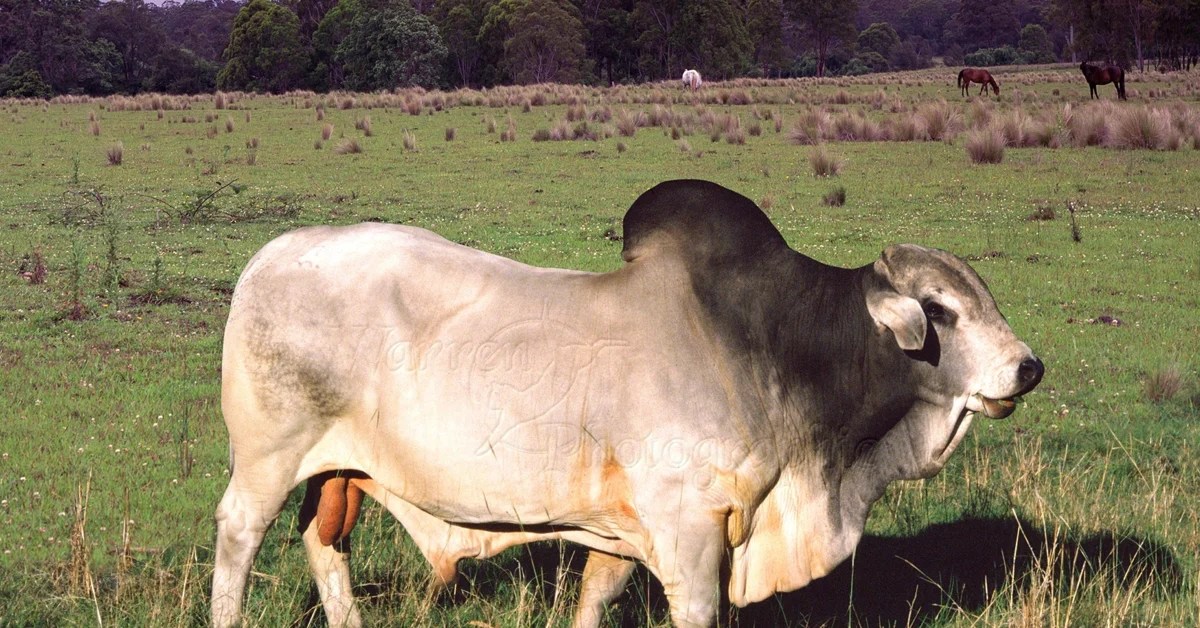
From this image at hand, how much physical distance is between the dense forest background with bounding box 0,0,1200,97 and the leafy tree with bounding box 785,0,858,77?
0.09 m

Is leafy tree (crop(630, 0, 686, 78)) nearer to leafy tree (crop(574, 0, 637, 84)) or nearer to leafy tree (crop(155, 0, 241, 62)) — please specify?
leafy tree (crop(574, 0, 637, 84))

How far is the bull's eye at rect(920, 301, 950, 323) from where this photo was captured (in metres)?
4.04

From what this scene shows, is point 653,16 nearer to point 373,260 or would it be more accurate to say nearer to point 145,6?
point 145,6

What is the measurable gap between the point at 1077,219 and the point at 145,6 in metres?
88.5

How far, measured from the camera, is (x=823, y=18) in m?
86.7

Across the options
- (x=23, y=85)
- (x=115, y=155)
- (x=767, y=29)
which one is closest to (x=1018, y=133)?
(x=115, y=155)

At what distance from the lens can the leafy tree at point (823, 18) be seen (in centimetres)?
8638

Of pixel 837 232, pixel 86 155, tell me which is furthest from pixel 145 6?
pixel 837 232

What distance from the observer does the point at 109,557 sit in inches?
221

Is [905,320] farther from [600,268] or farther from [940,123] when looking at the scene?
[940,123]

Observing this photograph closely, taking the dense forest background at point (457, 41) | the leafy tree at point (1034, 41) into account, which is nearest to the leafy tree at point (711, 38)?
the dense forest background at point (457, 41)

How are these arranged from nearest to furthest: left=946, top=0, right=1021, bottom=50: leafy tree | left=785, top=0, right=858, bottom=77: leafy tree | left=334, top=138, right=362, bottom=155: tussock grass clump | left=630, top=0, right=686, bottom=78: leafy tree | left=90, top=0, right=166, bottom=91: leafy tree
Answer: left=334, top=138, right=362, bottom=155: tussock grass clump, left=630, top=0, right=686, bottom=78: leafy tree, left=90, top=0, right=166, bottom=91: leafy tree, left=785, top=0, right=858, bottom=77: leafy tree, left=946, top=0, right=1021, bottom=50: leafy tree

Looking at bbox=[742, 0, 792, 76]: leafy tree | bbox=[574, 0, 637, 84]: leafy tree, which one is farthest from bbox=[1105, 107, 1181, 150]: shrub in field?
bbox=[742, 0, 792, 76]: leafy tree

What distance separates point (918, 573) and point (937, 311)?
6.56ft
